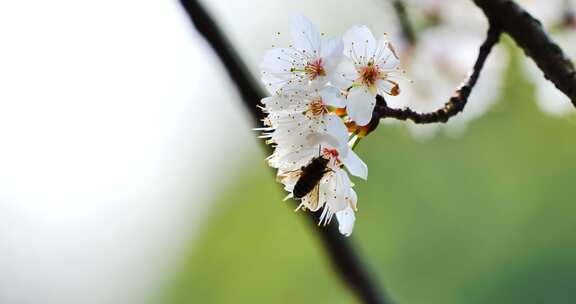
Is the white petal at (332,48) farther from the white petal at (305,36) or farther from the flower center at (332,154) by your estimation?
the flower center at (332,154)

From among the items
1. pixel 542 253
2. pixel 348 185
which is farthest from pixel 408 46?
pixel 542 253

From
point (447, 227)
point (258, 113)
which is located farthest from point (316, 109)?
point (447, 227)

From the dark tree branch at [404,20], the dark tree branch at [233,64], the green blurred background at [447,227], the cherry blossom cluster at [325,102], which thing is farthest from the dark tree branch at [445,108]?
the green blurred background at [447,227]

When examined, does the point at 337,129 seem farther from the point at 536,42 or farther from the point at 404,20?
the point at 404,20

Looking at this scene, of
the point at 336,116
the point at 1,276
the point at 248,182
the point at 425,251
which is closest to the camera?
the point at 336,116

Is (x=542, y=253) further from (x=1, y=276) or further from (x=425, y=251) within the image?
(x=1, y=276)

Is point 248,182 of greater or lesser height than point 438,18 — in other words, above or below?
above

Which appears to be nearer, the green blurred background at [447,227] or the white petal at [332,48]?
the white petal at [332,48]
